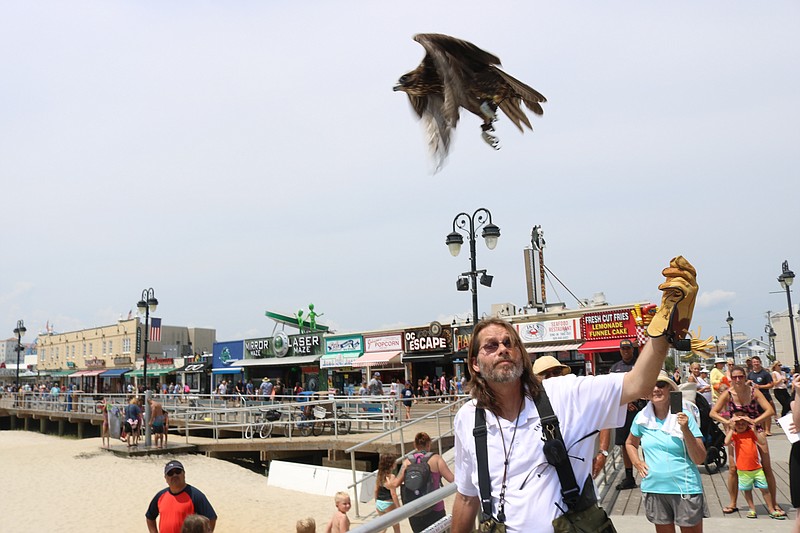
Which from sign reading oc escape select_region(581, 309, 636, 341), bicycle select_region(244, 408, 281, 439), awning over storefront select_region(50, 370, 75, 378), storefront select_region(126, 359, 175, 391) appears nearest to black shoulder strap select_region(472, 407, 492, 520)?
bicycle select_region(244, 408, 281, 439)

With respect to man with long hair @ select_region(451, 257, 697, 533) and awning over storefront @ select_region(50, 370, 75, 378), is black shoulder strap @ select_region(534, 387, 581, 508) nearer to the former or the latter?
man with long hair @ select_region(451, 257, 697, 533)

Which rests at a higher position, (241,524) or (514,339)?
(514,339)

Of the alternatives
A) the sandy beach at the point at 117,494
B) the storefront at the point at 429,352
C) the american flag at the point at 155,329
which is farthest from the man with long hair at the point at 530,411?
the american flag at the point at 155,329

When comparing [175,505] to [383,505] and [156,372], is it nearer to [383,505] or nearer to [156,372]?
[383,505]

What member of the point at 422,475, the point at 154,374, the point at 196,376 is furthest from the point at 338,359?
the point at 422,475

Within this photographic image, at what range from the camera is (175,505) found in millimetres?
5941

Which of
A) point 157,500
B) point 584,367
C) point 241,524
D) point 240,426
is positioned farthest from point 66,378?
point 157,500

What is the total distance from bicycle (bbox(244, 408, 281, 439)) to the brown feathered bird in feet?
56.6

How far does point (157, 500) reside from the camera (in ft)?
20.0

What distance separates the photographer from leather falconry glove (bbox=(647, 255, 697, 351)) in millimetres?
2117

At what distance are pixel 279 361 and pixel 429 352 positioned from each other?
11.1 metres

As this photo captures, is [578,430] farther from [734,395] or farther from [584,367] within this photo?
[584,367]

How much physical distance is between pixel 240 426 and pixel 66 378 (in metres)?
50.3

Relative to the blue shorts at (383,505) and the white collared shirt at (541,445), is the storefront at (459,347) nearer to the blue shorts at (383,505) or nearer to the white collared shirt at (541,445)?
the blue shorts at (383,505)
